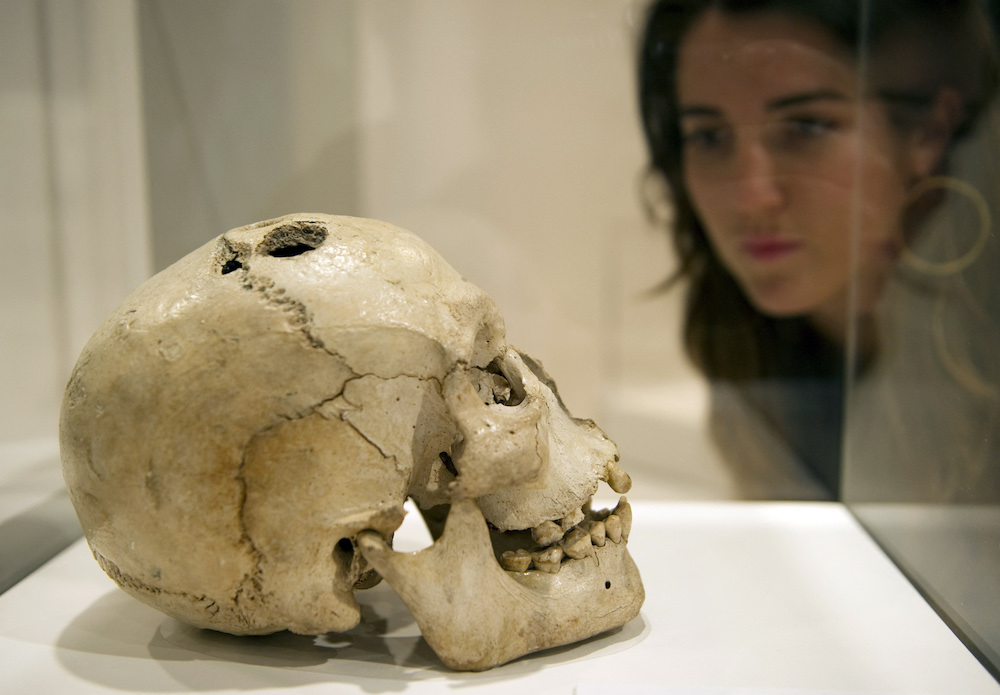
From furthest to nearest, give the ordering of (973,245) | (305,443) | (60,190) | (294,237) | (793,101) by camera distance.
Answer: (793,101) < (60,190) < (973,245) < (294,237) < (305,443)

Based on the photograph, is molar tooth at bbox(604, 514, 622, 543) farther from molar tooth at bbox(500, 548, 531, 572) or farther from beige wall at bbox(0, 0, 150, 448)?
beige wall at bbox(0, 0, 150, 448)

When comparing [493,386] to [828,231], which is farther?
[828,231]

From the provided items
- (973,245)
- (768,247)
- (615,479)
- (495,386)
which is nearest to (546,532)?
(615,479)

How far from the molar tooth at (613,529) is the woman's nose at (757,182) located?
3.56ft

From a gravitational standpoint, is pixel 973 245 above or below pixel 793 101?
below

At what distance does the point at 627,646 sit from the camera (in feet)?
4.65

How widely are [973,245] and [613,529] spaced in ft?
3.19

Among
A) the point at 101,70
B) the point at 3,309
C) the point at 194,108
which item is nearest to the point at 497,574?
the point at 3,309

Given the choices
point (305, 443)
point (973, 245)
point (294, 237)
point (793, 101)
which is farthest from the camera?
point (793, 101)

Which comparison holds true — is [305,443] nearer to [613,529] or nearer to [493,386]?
[493,386]

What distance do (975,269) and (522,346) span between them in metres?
1.12

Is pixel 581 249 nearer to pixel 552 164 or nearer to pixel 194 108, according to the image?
pixel 552 164

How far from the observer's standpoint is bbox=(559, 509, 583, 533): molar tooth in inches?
55.9

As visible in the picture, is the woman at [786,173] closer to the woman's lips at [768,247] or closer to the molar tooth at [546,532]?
the woman's lips at [768,247]
